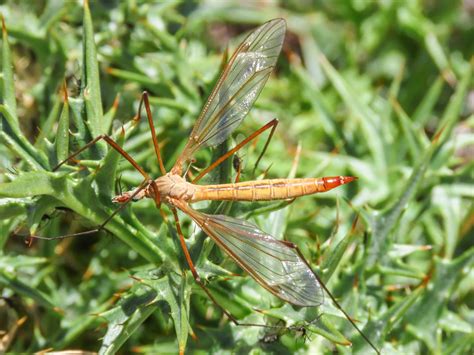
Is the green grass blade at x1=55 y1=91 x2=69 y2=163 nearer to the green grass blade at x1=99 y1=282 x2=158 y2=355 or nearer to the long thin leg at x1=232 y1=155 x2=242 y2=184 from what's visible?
the green grass blade at x1=99 y1=282 x2=158 y2=355

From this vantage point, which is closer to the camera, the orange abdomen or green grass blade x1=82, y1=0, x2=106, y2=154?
green grass blade x1=82, y1=0, x2=106, y2=154

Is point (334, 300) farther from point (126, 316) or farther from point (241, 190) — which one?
point (126, 316)

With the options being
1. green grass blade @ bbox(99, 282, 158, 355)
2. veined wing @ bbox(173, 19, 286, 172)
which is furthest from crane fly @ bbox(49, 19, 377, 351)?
green grass blade @ bbox(99, 282, 158, 355)

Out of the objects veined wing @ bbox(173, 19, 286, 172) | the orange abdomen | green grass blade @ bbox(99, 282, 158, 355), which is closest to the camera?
green grass blade @ bbox(99, 282, 158, 355)

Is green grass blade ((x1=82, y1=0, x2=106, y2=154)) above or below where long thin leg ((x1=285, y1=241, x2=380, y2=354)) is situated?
above

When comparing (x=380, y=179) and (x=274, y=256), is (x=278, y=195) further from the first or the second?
(x=380, y=179)

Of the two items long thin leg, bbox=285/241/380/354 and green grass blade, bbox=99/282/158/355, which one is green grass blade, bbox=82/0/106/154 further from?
long thin leg, bbox=285/241/380/354

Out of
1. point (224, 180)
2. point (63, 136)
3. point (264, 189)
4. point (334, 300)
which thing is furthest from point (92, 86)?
point (334, 300)

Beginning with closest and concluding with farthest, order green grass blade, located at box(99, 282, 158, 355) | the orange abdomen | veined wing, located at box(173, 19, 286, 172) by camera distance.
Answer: green grass blade, located at box(99, 282, 158, 355) < the orange abdomen < veined wing, located at box(173, 19, 286, 172)
